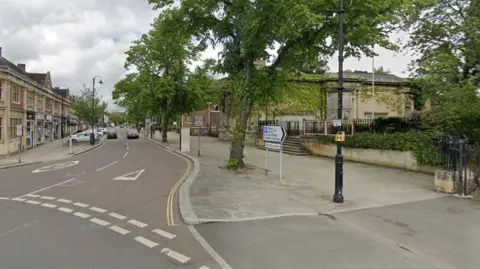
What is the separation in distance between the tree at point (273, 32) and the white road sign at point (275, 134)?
162 cm

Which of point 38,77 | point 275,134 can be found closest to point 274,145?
point 275,134

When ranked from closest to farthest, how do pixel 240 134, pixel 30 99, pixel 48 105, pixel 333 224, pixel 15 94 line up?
pixel 333 224, pixel 240 134, pixel 15 94, pixel 30 99, pixel 48 105

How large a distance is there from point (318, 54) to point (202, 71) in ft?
72.0

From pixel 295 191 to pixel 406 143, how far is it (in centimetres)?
821

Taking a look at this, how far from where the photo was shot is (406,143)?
16766 mm

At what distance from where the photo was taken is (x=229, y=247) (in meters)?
6.12

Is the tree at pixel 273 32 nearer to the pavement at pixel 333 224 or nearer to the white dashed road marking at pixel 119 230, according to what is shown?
the pavement at pixel 333 224

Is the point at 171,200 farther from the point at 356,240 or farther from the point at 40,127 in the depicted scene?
the point at 40,127

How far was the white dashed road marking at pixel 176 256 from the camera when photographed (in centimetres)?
542

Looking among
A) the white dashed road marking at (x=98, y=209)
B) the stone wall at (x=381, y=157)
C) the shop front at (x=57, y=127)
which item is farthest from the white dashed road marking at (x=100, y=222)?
the shop front at (x=57, y=127)

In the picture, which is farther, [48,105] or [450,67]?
[48,105]

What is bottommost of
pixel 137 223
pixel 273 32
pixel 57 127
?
pixel 137 223

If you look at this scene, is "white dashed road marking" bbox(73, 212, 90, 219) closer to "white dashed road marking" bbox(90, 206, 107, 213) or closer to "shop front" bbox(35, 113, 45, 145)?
"white dashed road marking" bbox(90, 206, 107, 213)

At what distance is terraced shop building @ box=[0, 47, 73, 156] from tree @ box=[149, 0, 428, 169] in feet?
51.6
